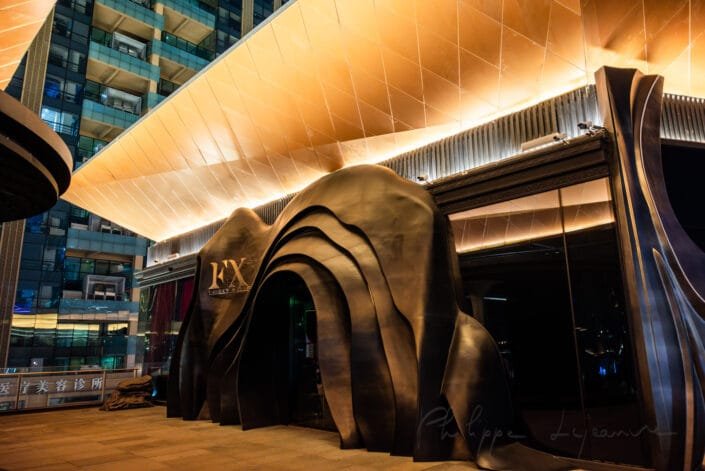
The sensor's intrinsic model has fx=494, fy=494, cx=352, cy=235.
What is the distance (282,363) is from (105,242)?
3621 cm

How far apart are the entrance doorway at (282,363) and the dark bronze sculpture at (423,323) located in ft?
0.18

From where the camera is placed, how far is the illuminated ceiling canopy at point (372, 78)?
8.43m

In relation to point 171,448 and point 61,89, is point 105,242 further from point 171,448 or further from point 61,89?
point 171,448

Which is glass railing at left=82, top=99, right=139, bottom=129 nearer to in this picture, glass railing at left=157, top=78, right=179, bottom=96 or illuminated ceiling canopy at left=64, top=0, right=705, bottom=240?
glass railing at left=157, top=78, right=179, bottom=96

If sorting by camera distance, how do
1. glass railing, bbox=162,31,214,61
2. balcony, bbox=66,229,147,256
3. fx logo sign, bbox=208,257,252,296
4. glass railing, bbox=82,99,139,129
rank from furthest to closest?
glass railing, bbox=162,31,214,61 < glass railing, bbox=82,99,139,129 < balcony, bbox=66,229,147,256 < fx logo sign, bbox=208,257,252,296

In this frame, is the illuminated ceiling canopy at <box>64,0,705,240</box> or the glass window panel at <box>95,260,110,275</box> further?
the glass window panel at <box>95,260,110,275</box>

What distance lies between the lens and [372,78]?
11.4 meters

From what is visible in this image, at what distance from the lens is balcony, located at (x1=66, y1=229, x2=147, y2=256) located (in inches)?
1661

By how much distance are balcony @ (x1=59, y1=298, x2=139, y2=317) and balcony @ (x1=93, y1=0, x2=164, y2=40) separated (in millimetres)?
25169

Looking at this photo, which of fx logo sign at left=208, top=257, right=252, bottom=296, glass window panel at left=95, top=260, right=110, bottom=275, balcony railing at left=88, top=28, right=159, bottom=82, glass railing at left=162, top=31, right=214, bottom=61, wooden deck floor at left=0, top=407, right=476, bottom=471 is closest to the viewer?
wooden deck floor at left=0, top=407, right=476, bottom=471

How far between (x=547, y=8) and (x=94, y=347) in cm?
4432

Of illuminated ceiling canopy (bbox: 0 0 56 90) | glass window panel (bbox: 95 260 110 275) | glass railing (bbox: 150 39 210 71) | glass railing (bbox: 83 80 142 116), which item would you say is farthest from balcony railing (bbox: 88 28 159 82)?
illuminated ceiling canopy (bbox: 0 0 56 90)

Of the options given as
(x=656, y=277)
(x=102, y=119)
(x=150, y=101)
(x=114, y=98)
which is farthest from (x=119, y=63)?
(x=656, y=277)

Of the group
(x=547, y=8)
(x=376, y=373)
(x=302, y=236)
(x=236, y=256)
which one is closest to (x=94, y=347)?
(x=236, y=256)
